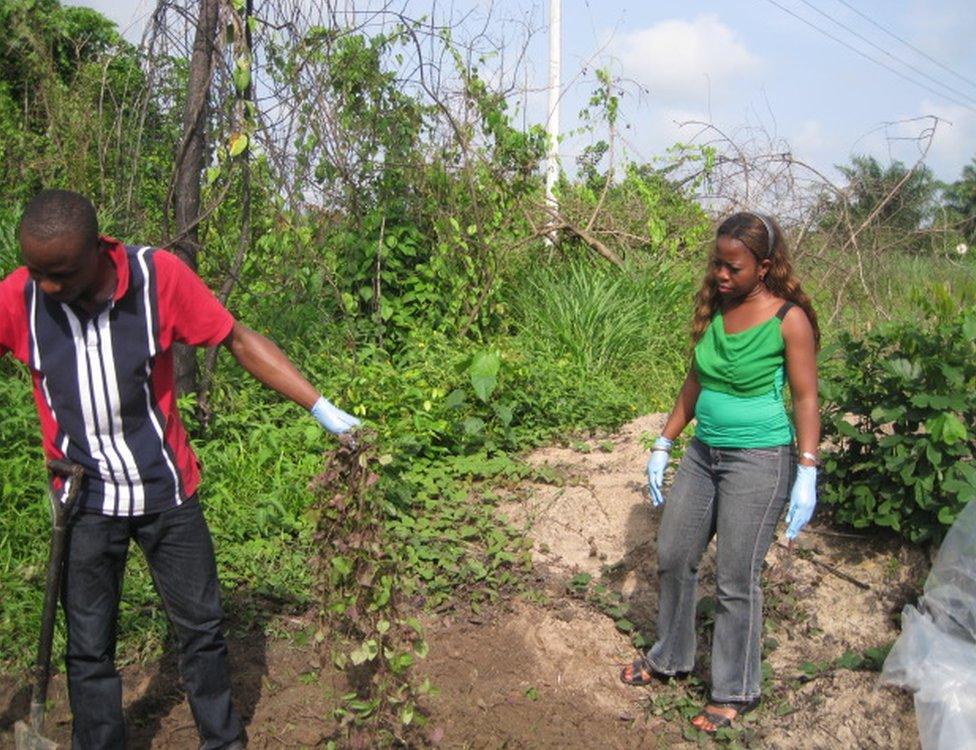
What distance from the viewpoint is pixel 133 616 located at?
155 inches

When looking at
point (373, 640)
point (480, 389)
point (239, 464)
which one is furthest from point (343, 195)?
point (373, 640)

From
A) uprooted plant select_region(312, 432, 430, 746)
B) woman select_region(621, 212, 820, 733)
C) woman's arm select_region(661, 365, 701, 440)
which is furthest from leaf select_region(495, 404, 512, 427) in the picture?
uprooted plant select_region(312, 432, 430, 746)

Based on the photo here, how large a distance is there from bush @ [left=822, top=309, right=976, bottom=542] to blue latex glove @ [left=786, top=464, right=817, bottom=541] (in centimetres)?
102

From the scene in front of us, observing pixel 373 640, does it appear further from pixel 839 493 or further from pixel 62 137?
pixel 62 137

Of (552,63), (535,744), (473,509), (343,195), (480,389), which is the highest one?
(552,63)

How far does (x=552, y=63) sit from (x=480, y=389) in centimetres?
585

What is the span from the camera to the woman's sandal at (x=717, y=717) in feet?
11.9

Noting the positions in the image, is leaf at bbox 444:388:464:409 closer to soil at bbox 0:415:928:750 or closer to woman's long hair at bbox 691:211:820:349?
soil at bbox 0:415:928:750

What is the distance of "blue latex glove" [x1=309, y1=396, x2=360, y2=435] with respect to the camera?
2.92 meters

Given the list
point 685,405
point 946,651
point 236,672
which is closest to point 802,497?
point 685,405

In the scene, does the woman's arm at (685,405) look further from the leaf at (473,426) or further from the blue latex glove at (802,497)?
the leaf at (473,426)

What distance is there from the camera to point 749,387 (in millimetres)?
3400

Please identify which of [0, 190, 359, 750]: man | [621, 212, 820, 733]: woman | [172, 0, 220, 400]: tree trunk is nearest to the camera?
[0, 190, 359, 750]: man

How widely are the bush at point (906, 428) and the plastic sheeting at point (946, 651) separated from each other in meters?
0.45
